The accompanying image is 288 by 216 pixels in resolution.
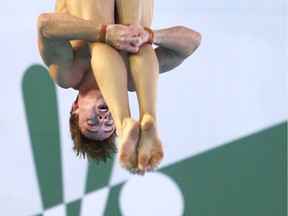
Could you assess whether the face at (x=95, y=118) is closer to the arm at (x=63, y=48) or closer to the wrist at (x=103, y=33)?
the arm at (x=63, y=48)

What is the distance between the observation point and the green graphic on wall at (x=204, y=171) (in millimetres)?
5020

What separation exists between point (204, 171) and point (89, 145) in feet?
4.87

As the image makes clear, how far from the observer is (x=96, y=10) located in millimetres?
3412

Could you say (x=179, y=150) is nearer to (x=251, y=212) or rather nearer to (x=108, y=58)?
(x=251, y=212)

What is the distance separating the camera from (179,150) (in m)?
5.08

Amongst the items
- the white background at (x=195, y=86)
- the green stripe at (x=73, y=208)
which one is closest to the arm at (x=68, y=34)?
the white background at (x=195, y=86)

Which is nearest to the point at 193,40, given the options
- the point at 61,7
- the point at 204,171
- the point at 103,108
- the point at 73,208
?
the point at 103,108

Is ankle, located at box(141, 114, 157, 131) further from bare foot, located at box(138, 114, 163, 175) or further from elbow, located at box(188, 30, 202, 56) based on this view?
elbow, located at box(188, 30, 202, 56)

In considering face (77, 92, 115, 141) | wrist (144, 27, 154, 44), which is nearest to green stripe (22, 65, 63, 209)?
face (77, 92, 115, 141)

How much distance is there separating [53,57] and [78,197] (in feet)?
5.41

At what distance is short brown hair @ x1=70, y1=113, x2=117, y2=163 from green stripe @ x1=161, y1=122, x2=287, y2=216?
1.33m

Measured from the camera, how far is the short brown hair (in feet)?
12.2

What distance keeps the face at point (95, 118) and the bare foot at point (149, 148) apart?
0.46 metres

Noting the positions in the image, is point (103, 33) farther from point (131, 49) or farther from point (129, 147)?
point (129, 147)
